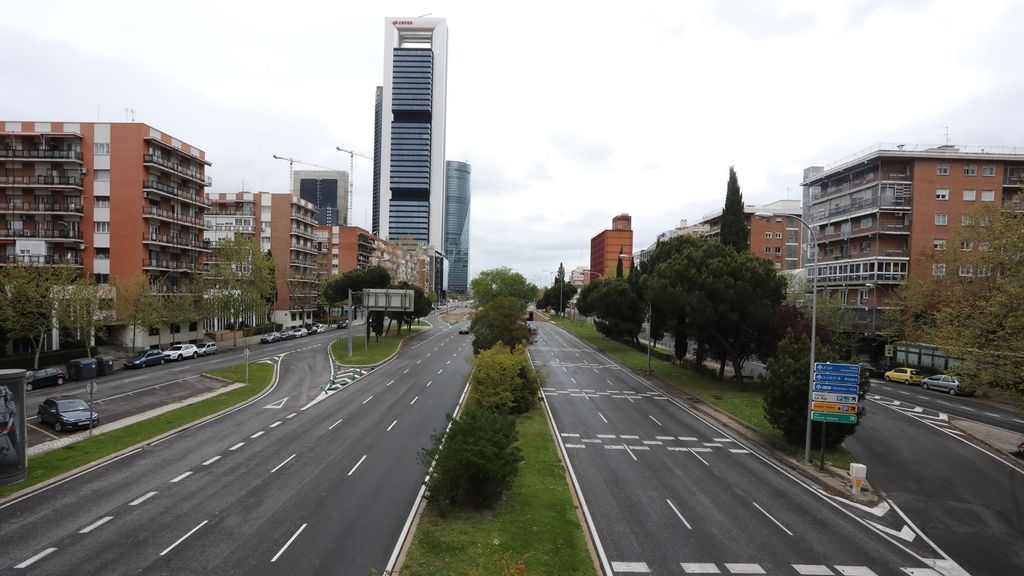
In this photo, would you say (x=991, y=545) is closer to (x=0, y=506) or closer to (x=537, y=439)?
(x=537, y=439)

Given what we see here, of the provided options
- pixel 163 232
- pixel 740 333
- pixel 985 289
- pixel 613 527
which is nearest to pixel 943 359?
pixel 985 289

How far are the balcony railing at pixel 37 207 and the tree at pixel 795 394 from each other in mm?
67713

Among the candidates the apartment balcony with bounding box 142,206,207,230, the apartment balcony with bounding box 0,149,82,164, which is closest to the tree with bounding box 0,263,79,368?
the apartment balcony with bounding box 142,206,207,230

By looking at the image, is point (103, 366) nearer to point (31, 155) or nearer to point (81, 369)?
point (81, 369)

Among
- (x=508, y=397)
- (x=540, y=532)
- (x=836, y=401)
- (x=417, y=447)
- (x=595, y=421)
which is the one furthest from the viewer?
(x=595, y=421)

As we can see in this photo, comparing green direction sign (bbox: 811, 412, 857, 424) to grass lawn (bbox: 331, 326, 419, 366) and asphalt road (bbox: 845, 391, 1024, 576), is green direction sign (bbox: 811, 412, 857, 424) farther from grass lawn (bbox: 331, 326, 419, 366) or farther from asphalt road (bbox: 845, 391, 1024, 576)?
grass lawn (bbox: 331, 326, 419, 366)

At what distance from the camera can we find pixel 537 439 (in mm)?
24547

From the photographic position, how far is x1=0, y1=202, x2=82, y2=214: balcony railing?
180ft

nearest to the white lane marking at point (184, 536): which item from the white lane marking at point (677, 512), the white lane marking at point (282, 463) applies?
the white lane marking at point (282, 463)

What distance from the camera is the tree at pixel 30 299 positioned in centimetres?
4125

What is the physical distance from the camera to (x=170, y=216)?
62.0 metres

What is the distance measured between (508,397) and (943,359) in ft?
149

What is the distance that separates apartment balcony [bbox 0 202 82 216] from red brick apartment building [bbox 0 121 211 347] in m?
0.08

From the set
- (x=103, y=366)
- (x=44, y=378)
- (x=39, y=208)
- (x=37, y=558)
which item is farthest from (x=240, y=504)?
(x=39, y=208)
